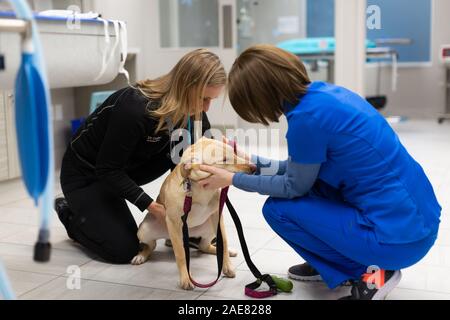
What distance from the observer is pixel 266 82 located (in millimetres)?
1610

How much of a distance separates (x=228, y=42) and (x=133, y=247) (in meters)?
3.68

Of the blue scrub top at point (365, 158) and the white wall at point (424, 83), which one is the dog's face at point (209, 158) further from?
the white wall at point (424, 83)

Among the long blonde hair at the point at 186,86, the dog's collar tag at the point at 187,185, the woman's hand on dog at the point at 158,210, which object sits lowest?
the woman's hand on dog at the point at 158,210

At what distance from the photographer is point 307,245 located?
1743 mm

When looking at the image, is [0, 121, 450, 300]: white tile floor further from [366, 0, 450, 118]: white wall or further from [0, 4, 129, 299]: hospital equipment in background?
[366, 0, 450, 118]: white wall

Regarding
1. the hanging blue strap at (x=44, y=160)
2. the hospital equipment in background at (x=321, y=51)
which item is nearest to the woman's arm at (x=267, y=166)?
the hanging blue strap at (x=44, y=160)

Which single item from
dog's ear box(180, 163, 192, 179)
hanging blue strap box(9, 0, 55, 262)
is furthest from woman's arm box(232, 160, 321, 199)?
hanging blue strap box(9, 0, 55, 262)

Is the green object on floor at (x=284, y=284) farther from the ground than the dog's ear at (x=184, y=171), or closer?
closer

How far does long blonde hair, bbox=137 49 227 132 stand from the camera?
6.31ft

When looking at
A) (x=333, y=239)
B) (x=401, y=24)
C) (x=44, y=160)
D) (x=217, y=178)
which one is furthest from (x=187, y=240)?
(x=401, y=24)

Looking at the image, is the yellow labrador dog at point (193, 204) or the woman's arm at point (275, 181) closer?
the woman's arm at point (275, 181)

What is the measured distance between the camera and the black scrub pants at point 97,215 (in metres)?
2.19

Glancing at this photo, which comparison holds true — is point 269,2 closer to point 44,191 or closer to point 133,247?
point 133,247
